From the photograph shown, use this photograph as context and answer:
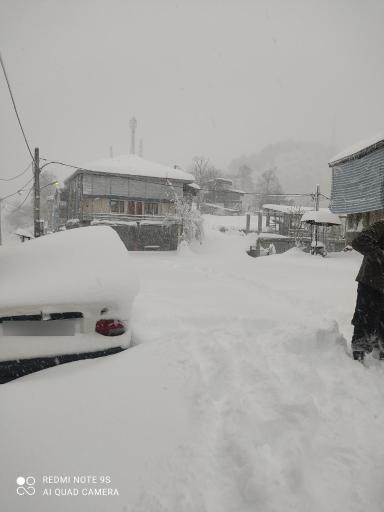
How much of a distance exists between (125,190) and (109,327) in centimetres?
2153

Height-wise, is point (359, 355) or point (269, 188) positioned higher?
point (269, 188)

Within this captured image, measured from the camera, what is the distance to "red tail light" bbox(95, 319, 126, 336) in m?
2.22

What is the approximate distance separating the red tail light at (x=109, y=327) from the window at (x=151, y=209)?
21.6m

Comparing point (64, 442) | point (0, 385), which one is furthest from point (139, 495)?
→ point (0, 385)

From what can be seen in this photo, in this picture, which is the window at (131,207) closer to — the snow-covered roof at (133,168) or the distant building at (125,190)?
the distant building at (125,190)

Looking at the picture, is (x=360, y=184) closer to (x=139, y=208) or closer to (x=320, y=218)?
(x=320, y=218)

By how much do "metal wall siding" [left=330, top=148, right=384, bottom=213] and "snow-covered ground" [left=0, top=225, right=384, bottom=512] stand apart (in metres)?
14.1

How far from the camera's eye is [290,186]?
90438 mm

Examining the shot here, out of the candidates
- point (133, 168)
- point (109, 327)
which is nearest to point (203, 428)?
point (109, 327)

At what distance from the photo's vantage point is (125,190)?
74.0 feet

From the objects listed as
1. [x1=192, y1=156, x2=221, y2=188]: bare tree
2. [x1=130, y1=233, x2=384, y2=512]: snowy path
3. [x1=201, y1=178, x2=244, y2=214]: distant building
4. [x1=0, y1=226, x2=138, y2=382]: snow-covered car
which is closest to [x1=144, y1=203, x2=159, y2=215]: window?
[x1=130, y1=233, x2=384, y2=512]: snowy path

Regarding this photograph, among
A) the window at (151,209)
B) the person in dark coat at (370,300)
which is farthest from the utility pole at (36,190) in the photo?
the person in dark coat at (370,300)

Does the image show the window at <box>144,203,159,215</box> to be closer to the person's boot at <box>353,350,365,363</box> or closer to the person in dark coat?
the person in dark coat

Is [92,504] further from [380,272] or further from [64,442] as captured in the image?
[380,272]
